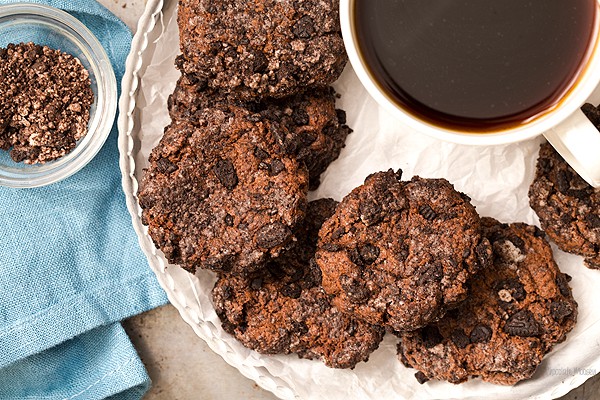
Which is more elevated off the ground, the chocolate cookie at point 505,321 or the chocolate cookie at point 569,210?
the chocolate cookie at point 569,210

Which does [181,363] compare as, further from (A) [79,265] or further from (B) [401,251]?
(B) [401,251]

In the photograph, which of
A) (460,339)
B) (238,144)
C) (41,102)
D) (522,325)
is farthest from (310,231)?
(41,102)

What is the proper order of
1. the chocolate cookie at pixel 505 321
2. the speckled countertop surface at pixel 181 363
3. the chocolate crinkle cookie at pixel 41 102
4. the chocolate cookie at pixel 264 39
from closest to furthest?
the chocolate cookie at pixel 264 39 → the chocolate cookie at pixel 505 321 → the chocolate crinkle cookie at pixel 41 102 → the speckled countertop surface at pixel 181 363

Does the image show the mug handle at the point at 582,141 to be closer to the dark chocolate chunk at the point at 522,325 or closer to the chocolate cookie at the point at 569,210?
the chocolate cookie at the point at 569,210

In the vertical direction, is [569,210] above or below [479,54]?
below

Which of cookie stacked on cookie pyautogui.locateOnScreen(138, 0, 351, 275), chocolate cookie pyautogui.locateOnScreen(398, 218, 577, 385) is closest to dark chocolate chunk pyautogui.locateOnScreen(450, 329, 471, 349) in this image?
chocolate cookie pyautogui.locateOnScreen(398, 218, 577, 385)

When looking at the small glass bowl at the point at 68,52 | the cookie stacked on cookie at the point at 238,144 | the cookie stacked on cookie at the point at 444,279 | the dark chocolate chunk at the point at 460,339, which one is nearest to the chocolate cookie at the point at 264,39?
the cookie stacked on cookie at the point at 238,144

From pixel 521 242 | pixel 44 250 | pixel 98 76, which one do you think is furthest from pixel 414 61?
pixel 44 250
